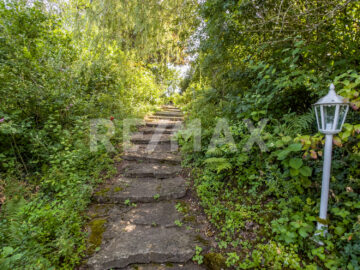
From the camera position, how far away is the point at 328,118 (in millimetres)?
1573

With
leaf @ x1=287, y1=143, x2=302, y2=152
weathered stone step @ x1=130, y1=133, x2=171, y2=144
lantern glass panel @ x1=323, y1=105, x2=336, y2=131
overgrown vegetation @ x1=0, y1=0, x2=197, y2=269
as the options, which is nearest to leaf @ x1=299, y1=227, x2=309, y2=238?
leaf @ x1=287, y1=143, x2=302, y2=152

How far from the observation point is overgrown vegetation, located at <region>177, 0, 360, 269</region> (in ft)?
5.34

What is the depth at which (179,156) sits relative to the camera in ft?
12.7

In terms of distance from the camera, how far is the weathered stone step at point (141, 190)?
266 centimetres

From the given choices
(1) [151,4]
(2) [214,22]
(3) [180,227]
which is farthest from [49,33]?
(3) [180,227]

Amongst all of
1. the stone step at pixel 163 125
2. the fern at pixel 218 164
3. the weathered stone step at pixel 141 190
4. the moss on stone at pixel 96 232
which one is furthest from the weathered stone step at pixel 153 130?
the moss on stone at pixel 96 232

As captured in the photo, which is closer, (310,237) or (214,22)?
(310,237)

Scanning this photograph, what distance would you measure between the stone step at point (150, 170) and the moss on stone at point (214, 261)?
1.65 metres

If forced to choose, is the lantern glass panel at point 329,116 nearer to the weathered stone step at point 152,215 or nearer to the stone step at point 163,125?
the weathered stone step at point 152,215

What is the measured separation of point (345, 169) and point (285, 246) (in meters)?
1.06

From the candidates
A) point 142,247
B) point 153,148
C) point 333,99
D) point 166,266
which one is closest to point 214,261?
point 166,266

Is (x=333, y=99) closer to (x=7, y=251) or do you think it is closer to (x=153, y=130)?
(x=7, y=251)

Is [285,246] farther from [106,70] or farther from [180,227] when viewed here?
[106,70]

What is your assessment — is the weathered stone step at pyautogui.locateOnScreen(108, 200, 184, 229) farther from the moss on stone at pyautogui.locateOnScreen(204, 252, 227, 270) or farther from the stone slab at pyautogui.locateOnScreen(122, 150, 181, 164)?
the stone slab at pyautogui.locateOnScreen(122, 150, 181, 164)
